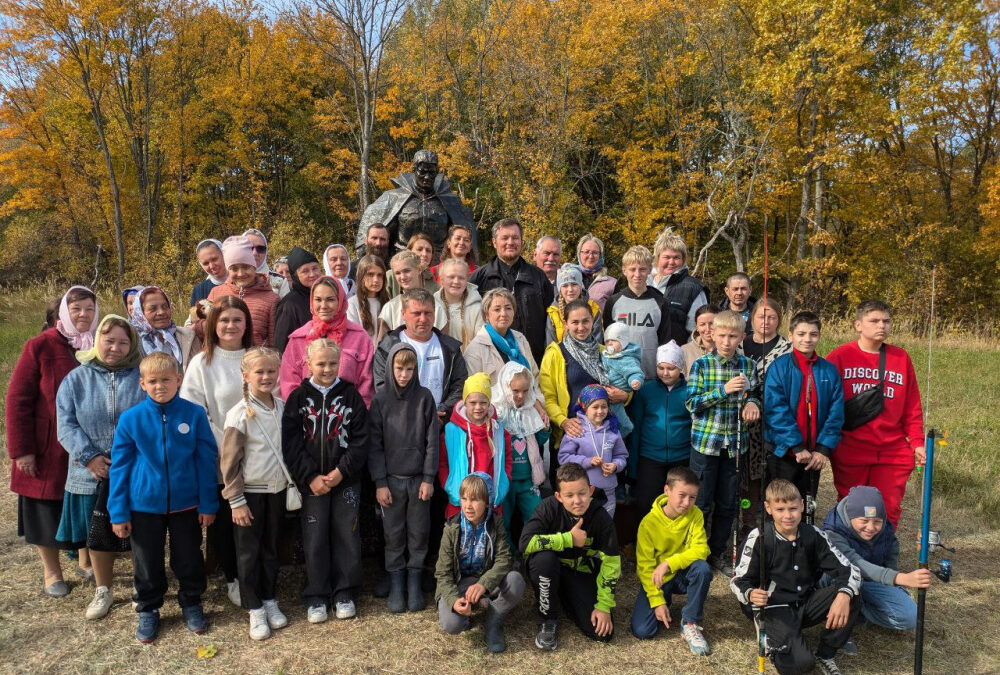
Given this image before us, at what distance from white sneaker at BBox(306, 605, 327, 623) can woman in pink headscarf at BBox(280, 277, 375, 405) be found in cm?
125

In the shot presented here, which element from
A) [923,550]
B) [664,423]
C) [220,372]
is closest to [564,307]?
[664,423]

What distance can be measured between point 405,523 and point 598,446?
132cm

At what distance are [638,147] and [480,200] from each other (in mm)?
6000

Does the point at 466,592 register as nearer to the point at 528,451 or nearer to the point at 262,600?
the point at 528,451

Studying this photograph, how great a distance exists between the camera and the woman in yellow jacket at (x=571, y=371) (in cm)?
434

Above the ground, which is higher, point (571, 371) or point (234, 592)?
point (571, 371)

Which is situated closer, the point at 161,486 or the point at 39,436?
the point at 161,486

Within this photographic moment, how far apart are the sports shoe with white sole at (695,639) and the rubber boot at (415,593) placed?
157 centimetres

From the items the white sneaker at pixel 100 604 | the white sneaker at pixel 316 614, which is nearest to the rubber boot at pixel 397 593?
the white sneaker at pixel 316 614

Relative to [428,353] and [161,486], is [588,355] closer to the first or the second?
[428,353]

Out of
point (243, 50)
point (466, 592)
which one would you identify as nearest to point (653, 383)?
point (466, 592)

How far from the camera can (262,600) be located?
12.4ft

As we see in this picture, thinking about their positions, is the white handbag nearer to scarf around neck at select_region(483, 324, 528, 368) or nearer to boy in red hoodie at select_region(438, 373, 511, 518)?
boy in red hoodie at select_region(438, 373, 511, 518)

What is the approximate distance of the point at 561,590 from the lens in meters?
3.87
